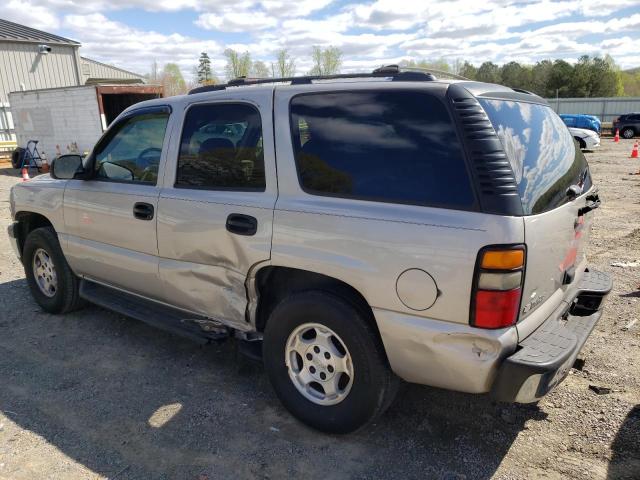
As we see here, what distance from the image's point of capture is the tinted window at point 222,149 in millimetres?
3104

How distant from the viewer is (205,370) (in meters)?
3.80

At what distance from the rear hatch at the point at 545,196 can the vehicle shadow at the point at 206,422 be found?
38.3 inches

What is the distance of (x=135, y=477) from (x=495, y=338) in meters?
2.02

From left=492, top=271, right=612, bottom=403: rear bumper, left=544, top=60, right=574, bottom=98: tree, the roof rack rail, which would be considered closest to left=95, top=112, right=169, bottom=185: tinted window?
the roof rack rail

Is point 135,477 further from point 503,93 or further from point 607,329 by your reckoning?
point 607,329

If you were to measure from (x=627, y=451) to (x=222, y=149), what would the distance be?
9.82 ft

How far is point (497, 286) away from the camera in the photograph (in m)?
2.26

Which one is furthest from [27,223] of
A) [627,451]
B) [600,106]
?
[600,106]

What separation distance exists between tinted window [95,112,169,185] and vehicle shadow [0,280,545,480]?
4.81 feet

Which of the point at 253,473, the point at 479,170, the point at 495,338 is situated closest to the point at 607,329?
the point at 495,338

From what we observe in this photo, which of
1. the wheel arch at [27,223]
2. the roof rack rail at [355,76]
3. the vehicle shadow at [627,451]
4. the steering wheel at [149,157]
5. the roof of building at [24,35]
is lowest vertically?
the vehicle shadow at [627,451]

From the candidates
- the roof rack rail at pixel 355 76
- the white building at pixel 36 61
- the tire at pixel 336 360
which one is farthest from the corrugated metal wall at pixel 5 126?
the tire at pixel 336 360

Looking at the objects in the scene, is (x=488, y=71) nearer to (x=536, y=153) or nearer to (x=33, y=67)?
(x=33, y=67)

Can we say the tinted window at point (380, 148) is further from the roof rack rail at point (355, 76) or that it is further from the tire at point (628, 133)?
the tire at point (628, 133)
